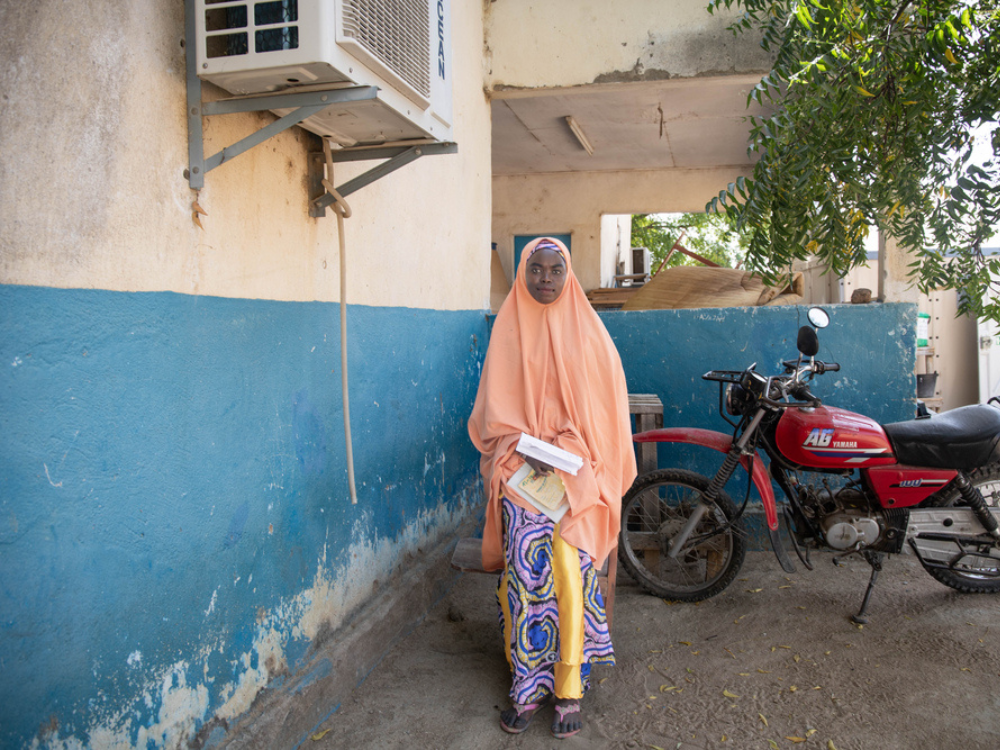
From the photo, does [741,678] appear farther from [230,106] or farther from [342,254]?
[230,106]

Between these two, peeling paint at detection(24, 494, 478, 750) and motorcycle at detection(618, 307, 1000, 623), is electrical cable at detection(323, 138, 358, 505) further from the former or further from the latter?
motorcycle at detection(618, 307, 1000, 623)

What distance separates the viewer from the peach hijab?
2.95 metres

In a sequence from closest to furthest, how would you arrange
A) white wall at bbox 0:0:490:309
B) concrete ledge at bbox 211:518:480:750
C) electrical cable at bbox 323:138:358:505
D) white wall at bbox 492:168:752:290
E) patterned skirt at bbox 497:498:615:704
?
white wall at bbox 0:0:490:309 < concrete ledge at bbox 211:518:480:750 < electrical cable at bbox 323:138:358:505 < patterned skirt at bbox 497:498:615:704 < white wall at bbox 492:168:752:290

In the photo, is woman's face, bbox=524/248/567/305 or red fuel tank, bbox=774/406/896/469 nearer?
woman's face, bbox=524/248/567/305

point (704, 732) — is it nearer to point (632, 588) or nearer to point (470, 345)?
point (632, 588)

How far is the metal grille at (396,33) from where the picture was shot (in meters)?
1.96

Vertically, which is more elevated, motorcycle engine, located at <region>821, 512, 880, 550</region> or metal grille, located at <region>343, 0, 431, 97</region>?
metal grille, located at <region>343, 0, 431, 97</region>

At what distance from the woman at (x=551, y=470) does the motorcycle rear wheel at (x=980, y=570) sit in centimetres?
191

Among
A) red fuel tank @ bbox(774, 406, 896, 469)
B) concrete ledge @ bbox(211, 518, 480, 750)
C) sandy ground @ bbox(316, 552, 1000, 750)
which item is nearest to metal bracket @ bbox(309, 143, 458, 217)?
concrete ledge @ bbox(211, 518, 480, 750)

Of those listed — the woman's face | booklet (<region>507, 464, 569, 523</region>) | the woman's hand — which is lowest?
booklet (<region>507, 464, 569, 523</region>)

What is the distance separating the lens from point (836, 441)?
3533mm

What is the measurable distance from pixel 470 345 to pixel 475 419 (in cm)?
167

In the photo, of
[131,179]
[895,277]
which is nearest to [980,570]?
[895,277]

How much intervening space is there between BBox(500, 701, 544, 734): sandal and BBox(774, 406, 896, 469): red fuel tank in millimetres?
1815
